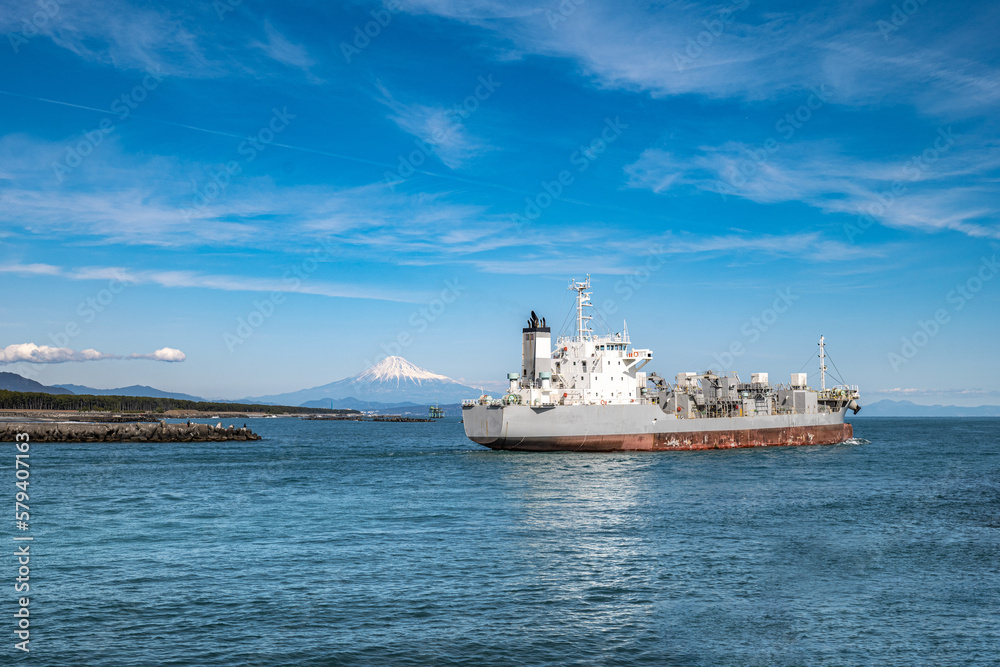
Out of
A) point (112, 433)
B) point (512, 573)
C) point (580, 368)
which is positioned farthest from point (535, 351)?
point (112, 433)

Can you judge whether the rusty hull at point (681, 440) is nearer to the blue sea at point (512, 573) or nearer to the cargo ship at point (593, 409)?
the cargo ship at point (593, 409)

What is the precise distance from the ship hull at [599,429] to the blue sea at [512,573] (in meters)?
11.2

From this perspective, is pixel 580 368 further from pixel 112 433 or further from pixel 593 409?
pixel 112 433

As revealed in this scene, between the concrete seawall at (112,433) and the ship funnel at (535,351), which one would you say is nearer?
the ship funnel at (535,351)

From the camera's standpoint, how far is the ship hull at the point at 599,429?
4919 centimetres

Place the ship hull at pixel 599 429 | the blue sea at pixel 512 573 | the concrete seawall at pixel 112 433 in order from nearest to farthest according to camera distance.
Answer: the blue sea at pixel 512 573 → the ship hull at pixel 599 429 → the concrete seawall at pixel 112 433

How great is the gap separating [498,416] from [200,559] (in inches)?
1186

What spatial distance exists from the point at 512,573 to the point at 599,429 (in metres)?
33.4

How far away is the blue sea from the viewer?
13211 mm

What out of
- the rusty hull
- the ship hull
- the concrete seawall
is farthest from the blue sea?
the concrete seawall

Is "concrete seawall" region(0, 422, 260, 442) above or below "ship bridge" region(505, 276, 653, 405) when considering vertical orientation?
below

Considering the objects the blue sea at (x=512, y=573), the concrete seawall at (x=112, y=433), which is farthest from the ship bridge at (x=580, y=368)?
the concrete seawall at (x=112, y=433)

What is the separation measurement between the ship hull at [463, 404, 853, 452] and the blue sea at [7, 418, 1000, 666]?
11220 mm

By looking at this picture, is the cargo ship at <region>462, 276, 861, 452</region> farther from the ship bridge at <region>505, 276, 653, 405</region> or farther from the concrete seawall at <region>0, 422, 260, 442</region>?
the concrete seawall at <region>0, 422, 260, 442</region>
